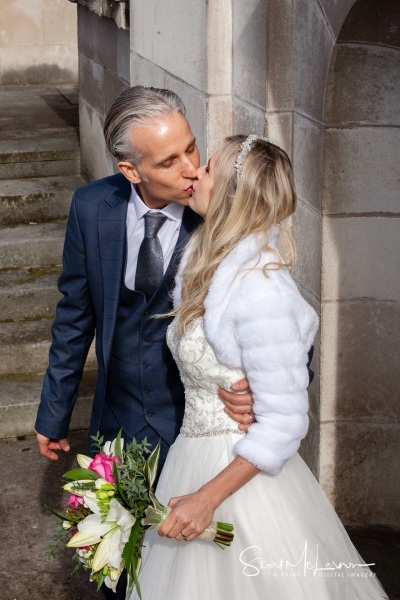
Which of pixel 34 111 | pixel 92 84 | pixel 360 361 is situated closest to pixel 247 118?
pixel 360 361

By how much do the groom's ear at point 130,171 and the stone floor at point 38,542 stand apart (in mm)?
2040

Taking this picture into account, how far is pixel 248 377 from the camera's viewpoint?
3141mm

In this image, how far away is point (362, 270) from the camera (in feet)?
15.7

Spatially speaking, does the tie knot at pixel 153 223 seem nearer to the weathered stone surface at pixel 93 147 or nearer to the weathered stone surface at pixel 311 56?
the weathered stone surface at pixel 311 56

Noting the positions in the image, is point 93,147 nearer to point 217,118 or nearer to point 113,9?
point 113,9

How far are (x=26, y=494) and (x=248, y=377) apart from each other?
2934 mm

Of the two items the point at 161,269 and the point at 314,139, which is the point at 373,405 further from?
the point at 161,269

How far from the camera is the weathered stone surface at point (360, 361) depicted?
4.85m

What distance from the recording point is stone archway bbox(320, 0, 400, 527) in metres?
4.52

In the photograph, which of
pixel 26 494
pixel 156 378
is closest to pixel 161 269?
pixel 156 378

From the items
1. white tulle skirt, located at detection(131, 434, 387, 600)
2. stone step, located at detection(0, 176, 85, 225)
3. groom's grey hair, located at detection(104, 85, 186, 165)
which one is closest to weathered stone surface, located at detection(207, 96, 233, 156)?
groom's grey hair, located at detection(104, 85, 186, 165)

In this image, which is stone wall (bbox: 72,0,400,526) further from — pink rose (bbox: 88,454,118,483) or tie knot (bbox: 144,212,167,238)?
pink rose (bbox: 88,454,118,483)

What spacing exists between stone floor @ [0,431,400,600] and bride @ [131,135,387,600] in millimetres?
1488

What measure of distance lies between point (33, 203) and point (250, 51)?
11.9 ft
